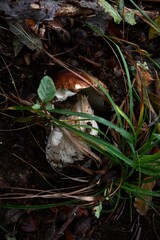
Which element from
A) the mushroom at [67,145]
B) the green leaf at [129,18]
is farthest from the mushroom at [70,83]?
the green leaf at [129,18]

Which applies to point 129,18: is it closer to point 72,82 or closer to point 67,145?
point 72,82

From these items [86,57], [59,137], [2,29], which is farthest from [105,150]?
[2,29]

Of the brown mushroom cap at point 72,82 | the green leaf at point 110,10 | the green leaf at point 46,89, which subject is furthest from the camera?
the green leaf at point 110,10

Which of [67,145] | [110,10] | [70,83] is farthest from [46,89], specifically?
[110,10]

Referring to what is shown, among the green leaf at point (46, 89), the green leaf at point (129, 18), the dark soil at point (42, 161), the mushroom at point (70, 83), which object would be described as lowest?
the dark soil at point (42, 161)

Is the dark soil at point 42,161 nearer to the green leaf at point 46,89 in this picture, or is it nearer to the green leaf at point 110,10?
the green leaf at point 110,10

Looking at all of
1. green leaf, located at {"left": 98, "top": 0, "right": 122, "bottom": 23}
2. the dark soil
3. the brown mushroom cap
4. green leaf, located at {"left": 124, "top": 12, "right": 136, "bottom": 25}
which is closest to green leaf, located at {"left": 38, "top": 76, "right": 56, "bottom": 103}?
the brown mushroom cap

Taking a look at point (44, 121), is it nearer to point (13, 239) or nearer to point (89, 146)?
point (89, 146)
